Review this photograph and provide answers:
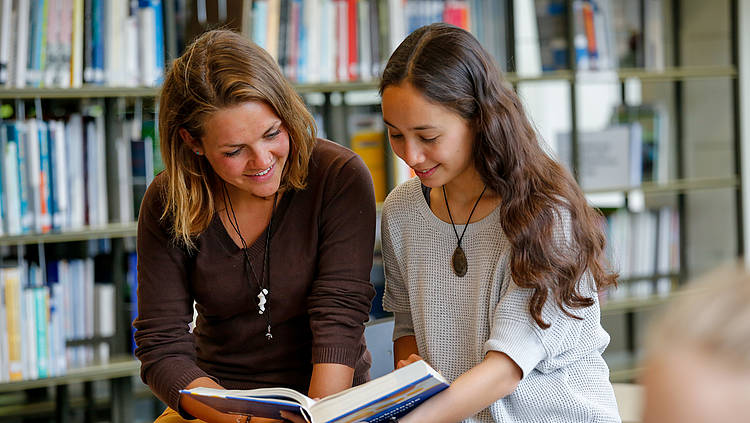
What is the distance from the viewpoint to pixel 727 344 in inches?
17.4

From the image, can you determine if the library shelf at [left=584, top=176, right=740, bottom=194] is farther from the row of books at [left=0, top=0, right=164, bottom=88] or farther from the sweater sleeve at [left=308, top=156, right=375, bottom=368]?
the sweater sleeve at [left=308, top=156, right=375, bottom=368]

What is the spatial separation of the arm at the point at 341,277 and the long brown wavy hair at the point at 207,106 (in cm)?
8

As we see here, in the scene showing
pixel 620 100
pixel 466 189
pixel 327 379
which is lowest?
pixel 327 379

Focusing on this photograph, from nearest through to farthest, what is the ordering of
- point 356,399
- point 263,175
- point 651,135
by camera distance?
1. point 356,399
2. point 263,175
3. point 651,135

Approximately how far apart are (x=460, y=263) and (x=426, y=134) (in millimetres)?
239

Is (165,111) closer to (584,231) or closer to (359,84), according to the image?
(584,231)

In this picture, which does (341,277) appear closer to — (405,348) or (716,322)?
(405,348)

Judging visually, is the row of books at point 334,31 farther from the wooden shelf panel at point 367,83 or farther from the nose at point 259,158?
the nose at point 259,158

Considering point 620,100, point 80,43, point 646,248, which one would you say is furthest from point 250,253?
point 620,100

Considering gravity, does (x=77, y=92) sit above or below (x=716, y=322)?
above

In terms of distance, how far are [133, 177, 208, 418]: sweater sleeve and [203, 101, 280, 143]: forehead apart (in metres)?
0.24

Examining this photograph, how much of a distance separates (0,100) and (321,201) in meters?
1.57

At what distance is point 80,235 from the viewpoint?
2.54m

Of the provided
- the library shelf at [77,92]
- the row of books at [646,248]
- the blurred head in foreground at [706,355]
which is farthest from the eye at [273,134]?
the row of books at [646,248]
